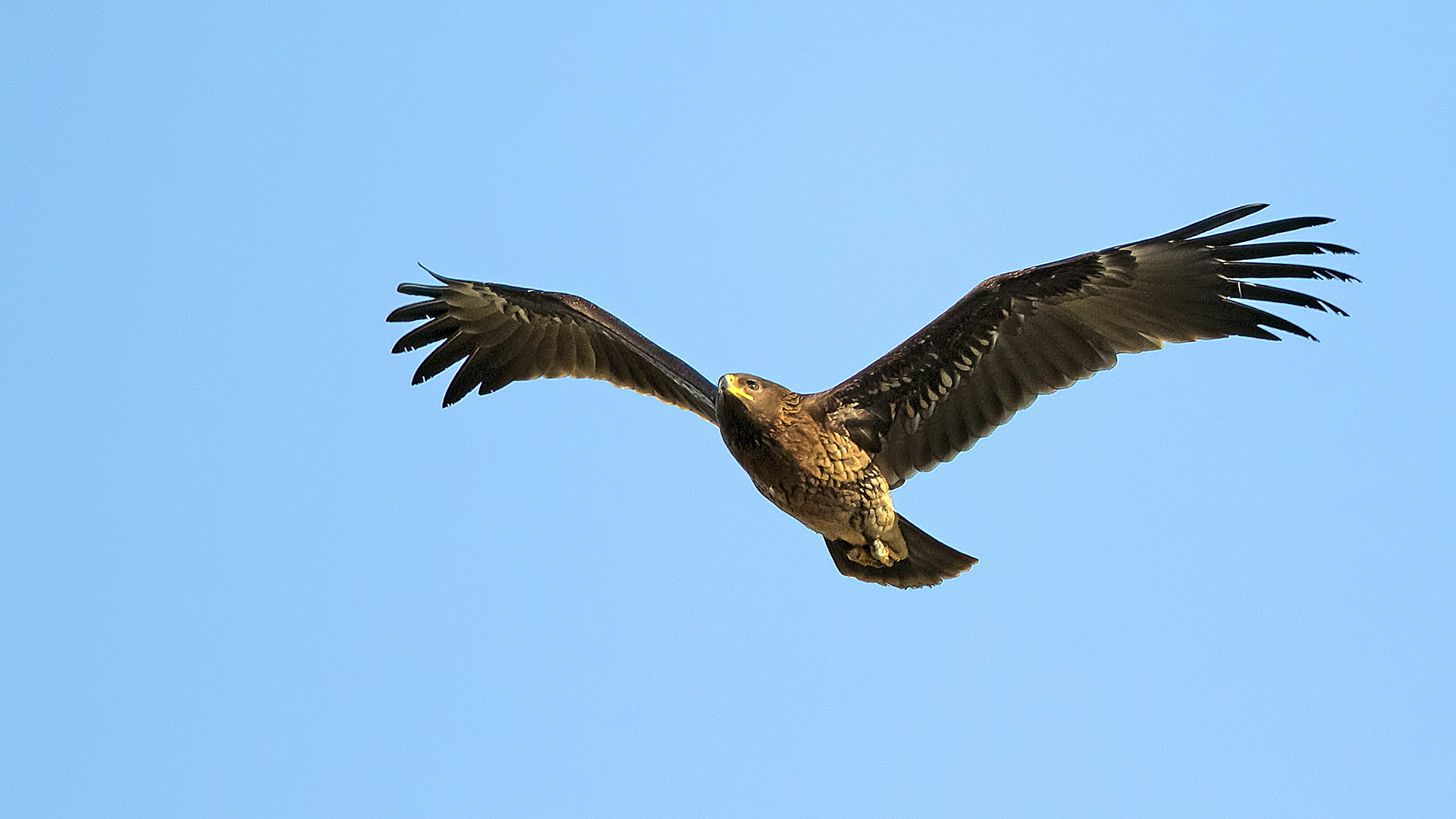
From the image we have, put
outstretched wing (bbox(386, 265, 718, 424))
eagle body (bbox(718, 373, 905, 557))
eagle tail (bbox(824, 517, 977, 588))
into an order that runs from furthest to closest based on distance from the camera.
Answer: outstretched wing (bbox(386, 265, 718, 424)), eagle tail (bbox(824, 517, 977, 588)), eagle body (bbox(718, 373, 905, 557))

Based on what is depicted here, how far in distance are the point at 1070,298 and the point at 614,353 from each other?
10.4 ft

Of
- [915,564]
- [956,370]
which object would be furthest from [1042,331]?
[915,564]

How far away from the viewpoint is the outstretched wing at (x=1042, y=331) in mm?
8906

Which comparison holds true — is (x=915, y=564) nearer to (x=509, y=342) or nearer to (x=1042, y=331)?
(x=1042, y=331)

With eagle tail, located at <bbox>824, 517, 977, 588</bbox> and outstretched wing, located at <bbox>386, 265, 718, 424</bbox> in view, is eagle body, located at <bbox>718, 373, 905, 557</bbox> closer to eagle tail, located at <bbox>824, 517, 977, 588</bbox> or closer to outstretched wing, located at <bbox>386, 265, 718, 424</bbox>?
eagle tail, located at <bbox>824, 517, 977, 588</bbox>

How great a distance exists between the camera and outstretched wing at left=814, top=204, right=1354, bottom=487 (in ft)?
29.2

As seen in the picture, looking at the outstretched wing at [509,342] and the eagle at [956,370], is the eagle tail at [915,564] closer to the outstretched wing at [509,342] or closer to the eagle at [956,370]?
the eagle at [956,370]

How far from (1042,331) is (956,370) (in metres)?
0.57

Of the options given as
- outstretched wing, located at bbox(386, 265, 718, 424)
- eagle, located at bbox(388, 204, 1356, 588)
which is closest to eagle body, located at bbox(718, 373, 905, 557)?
eagle, located at bbox(388, 204, 1356, 588)

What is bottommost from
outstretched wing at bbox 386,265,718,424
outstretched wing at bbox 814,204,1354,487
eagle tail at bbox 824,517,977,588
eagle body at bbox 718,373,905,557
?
eagle tail at bbox 824,517,977,588

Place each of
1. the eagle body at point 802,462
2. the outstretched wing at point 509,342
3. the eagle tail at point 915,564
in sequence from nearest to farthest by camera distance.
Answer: the eagle body at point 802,462 → the eagle tail at point 915,564 → the outstretched wing at point 509,342

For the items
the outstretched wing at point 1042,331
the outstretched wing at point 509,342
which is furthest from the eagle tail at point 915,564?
the outstretched wing at point 509,342

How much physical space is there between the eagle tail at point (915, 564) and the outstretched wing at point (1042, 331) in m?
0.44

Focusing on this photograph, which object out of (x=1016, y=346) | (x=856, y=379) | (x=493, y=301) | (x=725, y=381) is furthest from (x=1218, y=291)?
(x=493, y=301)
